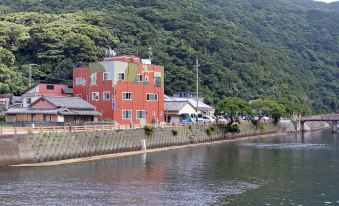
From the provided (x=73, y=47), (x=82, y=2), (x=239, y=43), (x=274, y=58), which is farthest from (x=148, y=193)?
(x=82, y=2)

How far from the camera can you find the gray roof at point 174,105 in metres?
77.9

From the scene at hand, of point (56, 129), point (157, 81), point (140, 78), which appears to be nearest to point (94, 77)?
point (140, 78)

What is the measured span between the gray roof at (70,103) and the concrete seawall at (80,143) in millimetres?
8402

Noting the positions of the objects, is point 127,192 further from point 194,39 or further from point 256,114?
point 194,39

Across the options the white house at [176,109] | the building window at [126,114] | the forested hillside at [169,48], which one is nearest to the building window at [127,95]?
the building window at [126,114]

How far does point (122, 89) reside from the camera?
6344 cm

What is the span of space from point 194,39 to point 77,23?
32185 mm

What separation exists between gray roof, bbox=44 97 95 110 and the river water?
11.9 metres

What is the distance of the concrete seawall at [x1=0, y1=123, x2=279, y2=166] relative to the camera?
42.1 m

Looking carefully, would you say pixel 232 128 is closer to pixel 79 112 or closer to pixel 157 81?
pixel 157 81

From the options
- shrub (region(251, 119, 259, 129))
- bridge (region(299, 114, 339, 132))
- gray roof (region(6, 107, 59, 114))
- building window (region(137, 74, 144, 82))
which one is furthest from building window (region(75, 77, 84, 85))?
bridge (region(299, 114, 339, 132))

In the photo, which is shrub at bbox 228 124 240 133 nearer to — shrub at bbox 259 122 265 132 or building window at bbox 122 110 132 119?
shrub at bbox 259 122 265 132

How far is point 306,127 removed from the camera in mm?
112312

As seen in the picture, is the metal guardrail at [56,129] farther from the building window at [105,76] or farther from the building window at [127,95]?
the building window at [105,76]
